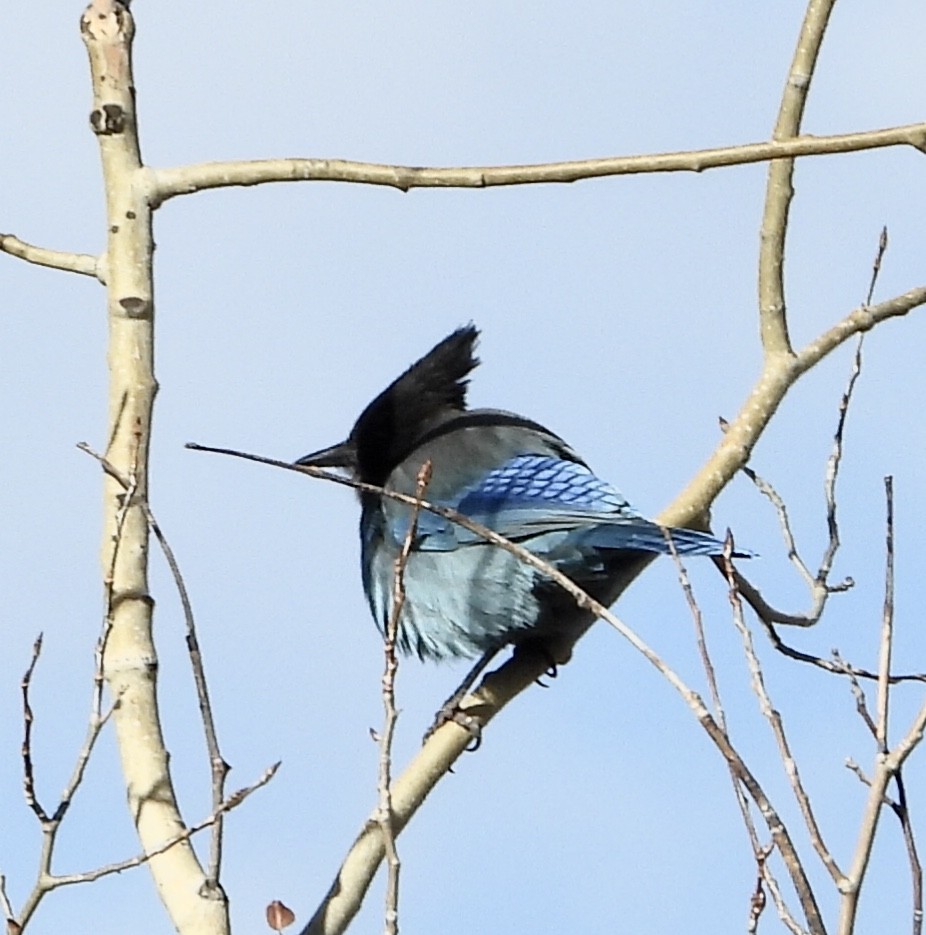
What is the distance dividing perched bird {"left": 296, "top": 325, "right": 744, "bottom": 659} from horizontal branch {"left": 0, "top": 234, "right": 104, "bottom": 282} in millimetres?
994

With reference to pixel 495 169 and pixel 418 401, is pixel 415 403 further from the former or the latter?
pixel 495 169

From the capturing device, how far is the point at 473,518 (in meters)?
5.30

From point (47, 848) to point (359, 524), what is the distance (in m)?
3.14

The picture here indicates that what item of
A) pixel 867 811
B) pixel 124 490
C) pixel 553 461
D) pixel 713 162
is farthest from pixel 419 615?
pixel 867 811

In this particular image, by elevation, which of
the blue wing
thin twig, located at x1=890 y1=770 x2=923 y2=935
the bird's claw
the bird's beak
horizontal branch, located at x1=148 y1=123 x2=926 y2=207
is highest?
the bird's beak

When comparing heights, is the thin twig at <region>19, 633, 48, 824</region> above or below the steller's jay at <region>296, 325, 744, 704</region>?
below

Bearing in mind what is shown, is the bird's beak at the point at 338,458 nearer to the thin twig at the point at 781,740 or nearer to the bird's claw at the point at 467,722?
the bird's claw at the point at 467,722

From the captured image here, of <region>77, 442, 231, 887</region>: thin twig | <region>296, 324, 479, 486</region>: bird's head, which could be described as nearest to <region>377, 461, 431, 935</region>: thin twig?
<region>77, 442, 231, 887</region>: thin twig

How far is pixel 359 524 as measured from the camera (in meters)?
6.09

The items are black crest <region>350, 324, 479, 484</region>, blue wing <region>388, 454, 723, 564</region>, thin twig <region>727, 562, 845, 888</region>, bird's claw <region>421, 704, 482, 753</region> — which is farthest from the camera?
black crest <region>350, 324, 479, 484</region>

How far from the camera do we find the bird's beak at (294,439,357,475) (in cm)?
627

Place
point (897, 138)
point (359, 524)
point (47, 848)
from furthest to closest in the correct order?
point (359, 524)
point (897, 138)
point (47, 848)

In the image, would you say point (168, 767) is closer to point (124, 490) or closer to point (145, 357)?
point (124, 490)

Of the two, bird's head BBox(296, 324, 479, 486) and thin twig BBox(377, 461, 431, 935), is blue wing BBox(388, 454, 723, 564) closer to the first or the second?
bird's head BBox(296, 324, 479, 486)
